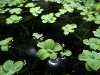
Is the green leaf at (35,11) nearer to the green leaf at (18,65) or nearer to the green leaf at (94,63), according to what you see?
the green leaf at (18,65)

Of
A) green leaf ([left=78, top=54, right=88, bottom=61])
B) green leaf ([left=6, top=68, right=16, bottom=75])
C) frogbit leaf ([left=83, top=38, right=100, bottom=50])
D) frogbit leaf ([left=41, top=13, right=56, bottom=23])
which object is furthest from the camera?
frogbit leaf ([left=41, top=13, right=56, bottom=23])

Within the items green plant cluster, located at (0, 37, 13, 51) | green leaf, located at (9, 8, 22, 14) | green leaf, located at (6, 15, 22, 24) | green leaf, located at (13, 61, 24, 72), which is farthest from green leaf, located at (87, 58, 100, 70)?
green leaf, located at (9, 8, 22, 14)

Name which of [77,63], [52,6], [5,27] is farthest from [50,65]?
[52,6]

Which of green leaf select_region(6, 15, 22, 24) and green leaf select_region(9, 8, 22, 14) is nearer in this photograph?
green leaf select_region(6, 15, 22, 24)

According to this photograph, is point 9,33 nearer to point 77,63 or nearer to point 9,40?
point 9,40

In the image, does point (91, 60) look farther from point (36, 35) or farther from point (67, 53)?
point (36, 35)

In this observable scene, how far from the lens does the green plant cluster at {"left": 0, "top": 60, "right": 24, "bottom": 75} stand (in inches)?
35.3

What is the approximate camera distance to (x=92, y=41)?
1153mm

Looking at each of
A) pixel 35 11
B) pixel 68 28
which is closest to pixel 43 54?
pixel 68 28

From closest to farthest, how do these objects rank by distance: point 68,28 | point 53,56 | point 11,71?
point 11,71, point 53,56, point 68,28

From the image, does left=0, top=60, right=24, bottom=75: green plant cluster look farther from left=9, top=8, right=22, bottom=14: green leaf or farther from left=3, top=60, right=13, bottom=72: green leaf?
left=9, top=8, right=22, bottom=14: green leaf

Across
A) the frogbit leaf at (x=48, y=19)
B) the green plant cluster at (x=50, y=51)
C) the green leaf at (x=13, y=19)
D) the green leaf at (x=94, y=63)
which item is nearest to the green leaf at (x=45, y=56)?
the green plant cluster at (x=50, y=51)

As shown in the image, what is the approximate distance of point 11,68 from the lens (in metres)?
0.93

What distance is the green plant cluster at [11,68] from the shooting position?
897 millimetres
